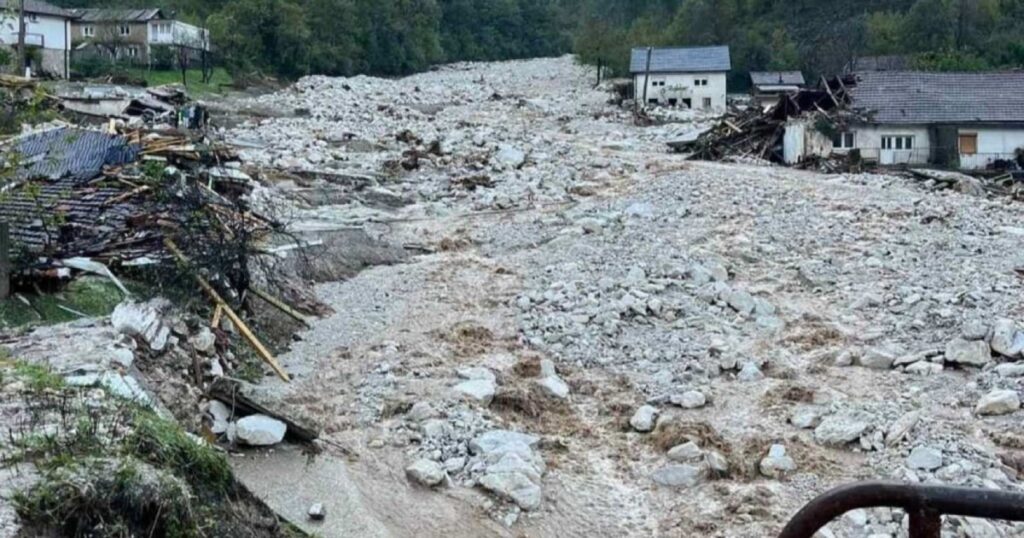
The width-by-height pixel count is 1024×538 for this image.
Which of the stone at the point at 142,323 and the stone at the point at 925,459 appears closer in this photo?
the stone at the point at 925,459

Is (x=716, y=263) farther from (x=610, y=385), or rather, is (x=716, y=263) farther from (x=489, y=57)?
(x=489, y=57)

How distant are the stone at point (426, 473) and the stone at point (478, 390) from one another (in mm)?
1386

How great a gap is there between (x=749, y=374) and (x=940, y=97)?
20.8 metres

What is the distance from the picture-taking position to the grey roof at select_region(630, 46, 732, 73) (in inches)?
1833

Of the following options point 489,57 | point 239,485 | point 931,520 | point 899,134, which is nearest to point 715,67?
point 899,134

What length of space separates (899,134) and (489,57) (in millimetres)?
56284

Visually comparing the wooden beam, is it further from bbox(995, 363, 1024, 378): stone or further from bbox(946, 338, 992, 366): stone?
bbox(995, 363, 1024, 378): stone

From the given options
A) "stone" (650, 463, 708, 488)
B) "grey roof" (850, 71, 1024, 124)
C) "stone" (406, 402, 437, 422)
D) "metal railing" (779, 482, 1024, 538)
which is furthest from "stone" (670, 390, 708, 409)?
"grey roof" (850, 71, 1024, 124)

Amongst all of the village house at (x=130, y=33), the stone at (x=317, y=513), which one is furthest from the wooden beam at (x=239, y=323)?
the village house at (x=130, y=33)

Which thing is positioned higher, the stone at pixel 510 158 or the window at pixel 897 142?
the window at pixel 897 142

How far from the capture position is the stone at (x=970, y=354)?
9992 mm

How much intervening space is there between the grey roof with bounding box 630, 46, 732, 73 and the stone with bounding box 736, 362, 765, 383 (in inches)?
1477

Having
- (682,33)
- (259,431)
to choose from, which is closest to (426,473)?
(259,431)

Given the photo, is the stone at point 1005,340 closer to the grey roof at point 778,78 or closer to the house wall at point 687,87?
the house wall at point 687,87
